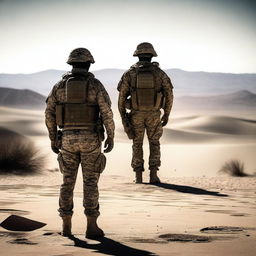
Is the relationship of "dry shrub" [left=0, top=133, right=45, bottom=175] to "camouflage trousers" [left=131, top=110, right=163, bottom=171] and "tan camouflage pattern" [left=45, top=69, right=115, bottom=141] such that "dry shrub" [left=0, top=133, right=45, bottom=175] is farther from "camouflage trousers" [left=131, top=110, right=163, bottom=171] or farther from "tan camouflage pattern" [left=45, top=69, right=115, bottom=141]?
"tan camouflage pattern" [left=45, top=69, right=115, bottom=141]

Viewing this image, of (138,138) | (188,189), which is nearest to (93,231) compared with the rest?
(188,189)

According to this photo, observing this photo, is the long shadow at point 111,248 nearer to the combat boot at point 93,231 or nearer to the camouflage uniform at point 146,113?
the combat boot at point 93,231

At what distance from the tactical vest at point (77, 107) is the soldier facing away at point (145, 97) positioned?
3.70 m

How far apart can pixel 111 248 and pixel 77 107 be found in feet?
4.67

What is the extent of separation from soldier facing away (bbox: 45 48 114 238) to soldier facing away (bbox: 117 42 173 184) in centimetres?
366

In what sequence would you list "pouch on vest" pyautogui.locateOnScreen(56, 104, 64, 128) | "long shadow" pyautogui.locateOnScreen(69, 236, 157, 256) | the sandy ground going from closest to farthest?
"long shadow" pyautogui.locateOnScreen(69, 236, 157, 256) < the sandy ground < "pouch on vest" pyautogui.locateOnScreen(56, 104, 64, 128)

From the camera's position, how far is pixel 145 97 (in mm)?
9266

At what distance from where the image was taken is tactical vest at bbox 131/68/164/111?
909cm

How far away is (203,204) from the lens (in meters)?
7.59

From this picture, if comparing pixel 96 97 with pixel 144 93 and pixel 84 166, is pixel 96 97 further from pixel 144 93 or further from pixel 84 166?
pixel 144 93

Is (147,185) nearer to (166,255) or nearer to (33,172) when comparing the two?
(33,172)

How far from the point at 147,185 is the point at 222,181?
1.91 m

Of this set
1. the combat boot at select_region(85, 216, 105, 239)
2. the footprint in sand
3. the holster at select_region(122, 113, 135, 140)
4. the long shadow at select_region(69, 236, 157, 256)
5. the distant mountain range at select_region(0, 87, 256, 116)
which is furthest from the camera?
the distant mountain range at select_region(0, 87, 256, 116)

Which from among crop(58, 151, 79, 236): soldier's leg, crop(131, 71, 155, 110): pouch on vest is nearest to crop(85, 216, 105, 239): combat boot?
crop(58, 151, 79, 236): soldier's leg
